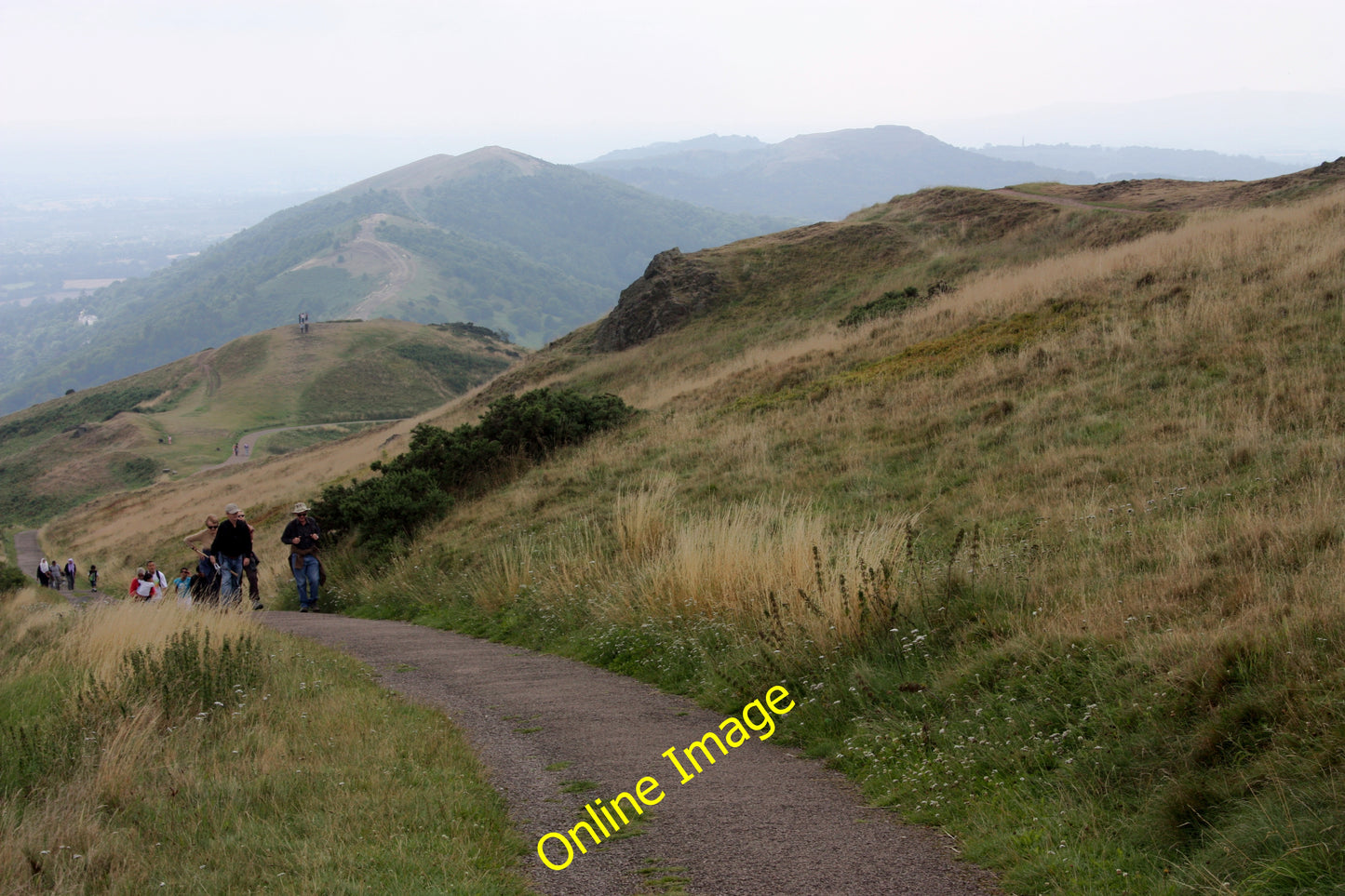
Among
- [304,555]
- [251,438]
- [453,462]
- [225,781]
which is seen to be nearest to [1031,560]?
[225,781]

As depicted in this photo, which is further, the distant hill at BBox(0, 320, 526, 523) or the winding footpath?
the distant hill at BBox(0, 320, 526, 523)

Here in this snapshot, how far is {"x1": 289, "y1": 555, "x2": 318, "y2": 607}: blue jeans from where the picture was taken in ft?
45.3

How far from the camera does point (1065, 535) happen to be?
6598 mm

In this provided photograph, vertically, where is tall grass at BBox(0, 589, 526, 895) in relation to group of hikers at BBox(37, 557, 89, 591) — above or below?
above

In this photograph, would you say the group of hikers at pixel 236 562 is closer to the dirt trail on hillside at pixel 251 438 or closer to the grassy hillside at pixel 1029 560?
the grassy hillside at pixel 1029 560

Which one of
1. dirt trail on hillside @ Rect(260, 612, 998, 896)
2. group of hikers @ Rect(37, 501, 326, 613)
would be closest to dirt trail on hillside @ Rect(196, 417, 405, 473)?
group of hikers @ Rect(37, 501, 326, 613)

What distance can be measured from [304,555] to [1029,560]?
1139 cm

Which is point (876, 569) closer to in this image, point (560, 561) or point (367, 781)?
point (367, 781)

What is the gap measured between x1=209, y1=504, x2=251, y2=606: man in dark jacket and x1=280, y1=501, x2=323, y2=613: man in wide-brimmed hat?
105 cm

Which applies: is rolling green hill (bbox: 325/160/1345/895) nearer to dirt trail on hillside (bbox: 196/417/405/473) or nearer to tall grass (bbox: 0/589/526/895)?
tall grass (bbox: 0/589/526/895)

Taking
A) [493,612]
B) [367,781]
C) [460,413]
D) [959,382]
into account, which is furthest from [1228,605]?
[460,413]

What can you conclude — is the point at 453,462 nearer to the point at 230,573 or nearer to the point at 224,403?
the point at 230,573

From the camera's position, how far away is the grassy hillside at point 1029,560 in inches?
134

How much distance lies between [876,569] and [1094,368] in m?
7.59
